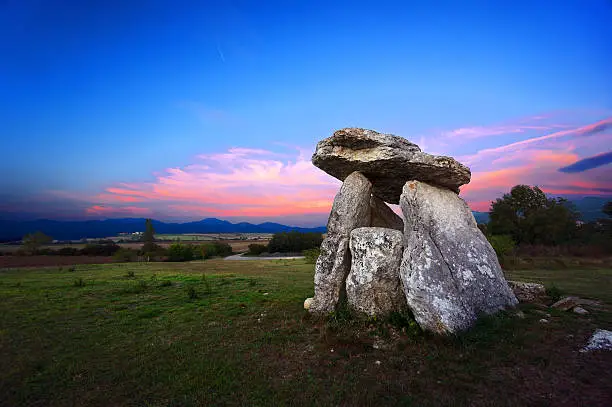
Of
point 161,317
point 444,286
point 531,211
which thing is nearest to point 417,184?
point 444,286

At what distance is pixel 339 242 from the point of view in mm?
11898

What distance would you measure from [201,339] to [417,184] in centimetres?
913

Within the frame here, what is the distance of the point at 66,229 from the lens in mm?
189750

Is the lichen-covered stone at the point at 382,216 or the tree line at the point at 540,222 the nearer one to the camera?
the lichen-covered stone at the point at 382,216

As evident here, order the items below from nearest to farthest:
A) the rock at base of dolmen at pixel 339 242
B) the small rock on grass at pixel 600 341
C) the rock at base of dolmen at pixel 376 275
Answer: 1. the small rock on grass at pixel 600 341
2. the rock at base of dolmen at pixel 376 275
3. the rock at base of dolmen at pixel 339 242

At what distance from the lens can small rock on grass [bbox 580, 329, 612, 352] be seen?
7.59 metres

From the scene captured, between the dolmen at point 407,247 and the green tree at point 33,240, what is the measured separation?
57786mm

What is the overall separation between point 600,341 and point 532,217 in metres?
50.5

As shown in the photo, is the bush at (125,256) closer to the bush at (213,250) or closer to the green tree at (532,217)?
the bush at (213,250)

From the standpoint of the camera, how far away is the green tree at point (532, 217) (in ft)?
159

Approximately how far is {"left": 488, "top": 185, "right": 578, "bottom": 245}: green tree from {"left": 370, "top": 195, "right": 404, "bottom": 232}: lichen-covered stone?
129 feet

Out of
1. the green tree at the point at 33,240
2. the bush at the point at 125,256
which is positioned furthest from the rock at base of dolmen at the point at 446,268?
the green tree at the point at 33,240

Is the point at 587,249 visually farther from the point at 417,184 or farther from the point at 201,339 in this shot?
the point at 201,339

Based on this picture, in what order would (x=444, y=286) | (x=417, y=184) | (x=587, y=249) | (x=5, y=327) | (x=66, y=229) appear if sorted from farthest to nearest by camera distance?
(x=66, y=229) < (x=587, y=249) < (x=417, y=184) < (x=5, y=327) < (x=444, y=286)
